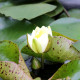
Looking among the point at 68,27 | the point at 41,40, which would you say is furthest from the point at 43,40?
the point at 68,27

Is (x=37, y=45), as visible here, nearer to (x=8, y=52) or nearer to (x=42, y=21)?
(x=8, y=52)

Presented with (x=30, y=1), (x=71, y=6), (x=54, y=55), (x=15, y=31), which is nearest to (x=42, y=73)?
(x=54, y=55)

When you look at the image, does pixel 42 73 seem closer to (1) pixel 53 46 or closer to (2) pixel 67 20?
(1) pixel 53 46

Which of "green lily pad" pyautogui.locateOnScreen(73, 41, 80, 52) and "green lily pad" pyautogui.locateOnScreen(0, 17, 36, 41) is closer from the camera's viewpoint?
"green lily pad" pyautogui.locateOnScreen(73, 41, 80, 52)

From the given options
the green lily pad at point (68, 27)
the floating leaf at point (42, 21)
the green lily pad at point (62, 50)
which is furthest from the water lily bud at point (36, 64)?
the floating leaf at point (42, 21)

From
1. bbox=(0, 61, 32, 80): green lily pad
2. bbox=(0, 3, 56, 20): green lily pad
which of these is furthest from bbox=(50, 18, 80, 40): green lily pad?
bbox=(0, 61, 32, 80): green lily pad

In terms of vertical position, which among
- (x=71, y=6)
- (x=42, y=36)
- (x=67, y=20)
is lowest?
(x=71, y=6)

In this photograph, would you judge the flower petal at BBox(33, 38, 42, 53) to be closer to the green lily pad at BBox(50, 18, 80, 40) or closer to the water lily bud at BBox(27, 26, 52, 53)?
the water lily bud at BBox(27, 26, 52, 53)
